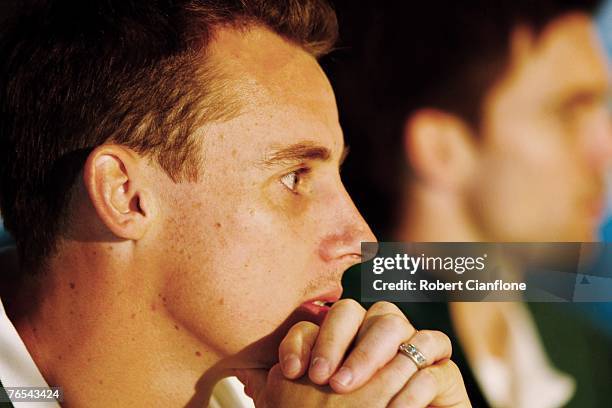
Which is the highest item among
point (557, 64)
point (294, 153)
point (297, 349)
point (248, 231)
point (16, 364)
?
point (557, 64)

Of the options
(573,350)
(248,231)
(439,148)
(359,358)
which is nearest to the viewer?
(359,358)

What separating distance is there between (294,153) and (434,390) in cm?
37

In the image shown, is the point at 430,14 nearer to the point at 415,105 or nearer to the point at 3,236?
A: the point at 415,105

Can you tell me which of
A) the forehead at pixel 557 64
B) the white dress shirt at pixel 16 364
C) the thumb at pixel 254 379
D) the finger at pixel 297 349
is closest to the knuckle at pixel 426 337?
the finger at pixel 297 349

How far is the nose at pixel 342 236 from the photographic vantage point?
1.06m

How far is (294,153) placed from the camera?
3.43ft

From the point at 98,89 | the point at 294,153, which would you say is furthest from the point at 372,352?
the point at 98,89

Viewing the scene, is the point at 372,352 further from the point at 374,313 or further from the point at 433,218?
the point at 433,218

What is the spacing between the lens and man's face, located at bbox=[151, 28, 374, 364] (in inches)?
40.3

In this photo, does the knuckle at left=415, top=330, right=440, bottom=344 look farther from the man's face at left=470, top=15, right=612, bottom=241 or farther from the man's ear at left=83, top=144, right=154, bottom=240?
the man's face at left=470, top=15, right=612, bottom=241

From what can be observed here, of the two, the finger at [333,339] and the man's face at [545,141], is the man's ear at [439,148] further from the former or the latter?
the finger at [333,339]

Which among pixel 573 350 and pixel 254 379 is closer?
pixel 254 379

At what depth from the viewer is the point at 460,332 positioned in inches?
68.7

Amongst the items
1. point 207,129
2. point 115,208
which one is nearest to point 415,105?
point 207,129
